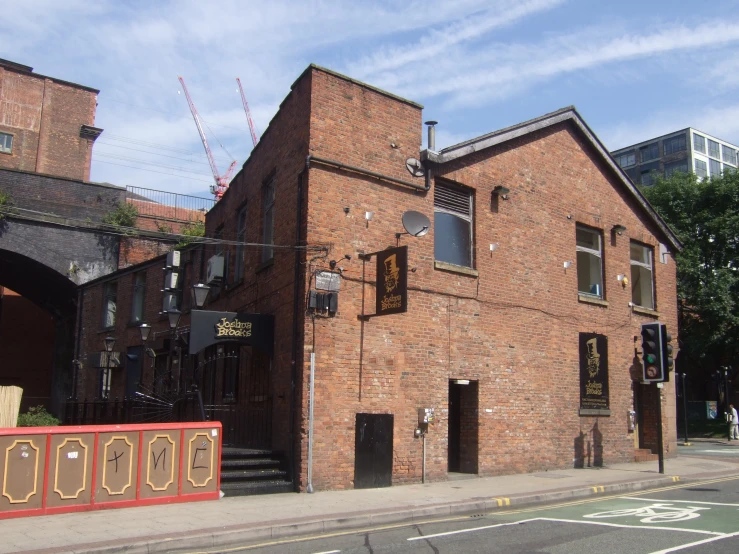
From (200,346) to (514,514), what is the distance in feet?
21.6

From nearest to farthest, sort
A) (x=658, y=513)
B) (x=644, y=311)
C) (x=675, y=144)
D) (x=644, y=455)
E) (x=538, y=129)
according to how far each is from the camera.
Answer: (x=658, y=513), (x=538, y=129), (x=644, y=455), (x=644, y=311), (x=675, y=144)

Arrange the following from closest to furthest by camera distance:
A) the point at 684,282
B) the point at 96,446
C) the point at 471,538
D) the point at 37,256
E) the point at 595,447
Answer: the point at 471,538 < the point at 96,446 < the point at 595,447 < the point at 37,256 < the point at 684,282

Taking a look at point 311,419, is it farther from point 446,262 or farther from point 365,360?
point 446,262

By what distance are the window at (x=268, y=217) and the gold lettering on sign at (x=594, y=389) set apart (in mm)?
8666

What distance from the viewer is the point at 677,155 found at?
8050 centimetres

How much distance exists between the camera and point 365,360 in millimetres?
13266

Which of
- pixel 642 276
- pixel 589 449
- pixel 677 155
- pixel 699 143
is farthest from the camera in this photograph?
pixel 699 143

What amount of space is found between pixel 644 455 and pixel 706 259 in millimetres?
20397

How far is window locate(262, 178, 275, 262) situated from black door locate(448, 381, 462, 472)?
17.1 ft

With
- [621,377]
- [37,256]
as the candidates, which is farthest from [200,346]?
[37,256]

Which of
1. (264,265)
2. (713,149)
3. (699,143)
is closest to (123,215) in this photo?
(264,265)

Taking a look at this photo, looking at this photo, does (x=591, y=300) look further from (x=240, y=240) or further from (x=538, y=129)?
(x=240, y=240)

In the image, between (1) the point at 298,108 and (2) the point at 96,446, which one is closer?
(2) the point at 96,446

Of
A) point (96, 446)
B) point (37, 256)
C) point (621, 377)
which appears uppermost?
point (37, 256)
